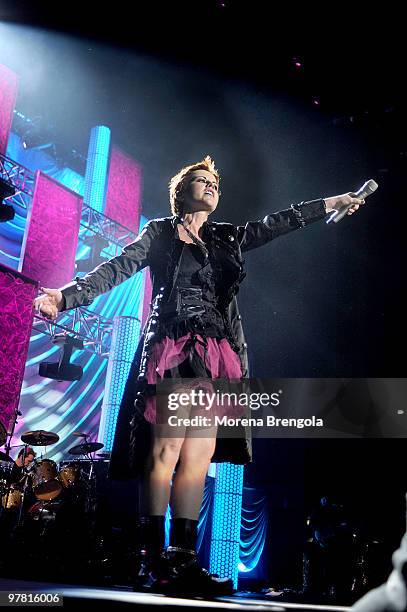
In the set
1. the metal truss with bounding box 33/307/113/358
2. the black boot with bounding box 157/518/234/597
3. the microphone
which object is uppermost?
the metal truss with bounding box 33/307/113/358

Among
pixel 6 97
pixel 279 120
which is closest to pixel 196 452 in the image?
pixel 279 120

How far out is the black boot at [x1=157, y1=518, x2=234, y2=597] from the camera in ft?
5.49

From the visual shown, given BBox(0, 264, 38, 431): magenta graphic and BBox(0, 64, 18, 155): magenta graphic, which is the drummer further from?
BBox(0, 64, 18, 155): magenta graphic

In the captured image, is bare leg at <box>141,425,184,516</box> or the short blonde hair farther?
the short blonde hair

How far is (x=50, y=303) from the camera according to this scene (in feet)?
7.22

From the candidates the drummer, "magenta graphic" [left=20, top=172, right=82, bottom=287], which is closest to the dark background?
"magenta graphic" [left=20, top=172, right=82, bottom=287]

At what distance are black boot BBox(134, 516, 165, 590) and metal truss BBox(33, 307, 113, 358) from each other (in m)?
6.24

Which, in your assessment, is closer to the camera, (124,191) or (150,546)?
(150,546)

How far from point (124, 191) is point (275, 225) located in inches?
241

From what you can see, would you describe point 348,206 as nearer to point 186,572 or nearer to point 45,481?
point 186,572

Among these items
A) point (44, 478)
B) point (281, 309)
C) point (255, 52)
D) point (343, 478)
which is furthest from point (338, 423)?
point (255, 52)

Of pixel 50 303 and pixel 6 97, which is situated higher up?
pixel 6 97

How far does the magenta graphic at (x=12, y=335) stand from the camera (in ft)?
20.1

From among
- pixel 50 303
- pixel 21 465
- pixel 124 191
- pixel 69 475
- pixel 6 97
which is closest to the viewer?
pixel 50 303
